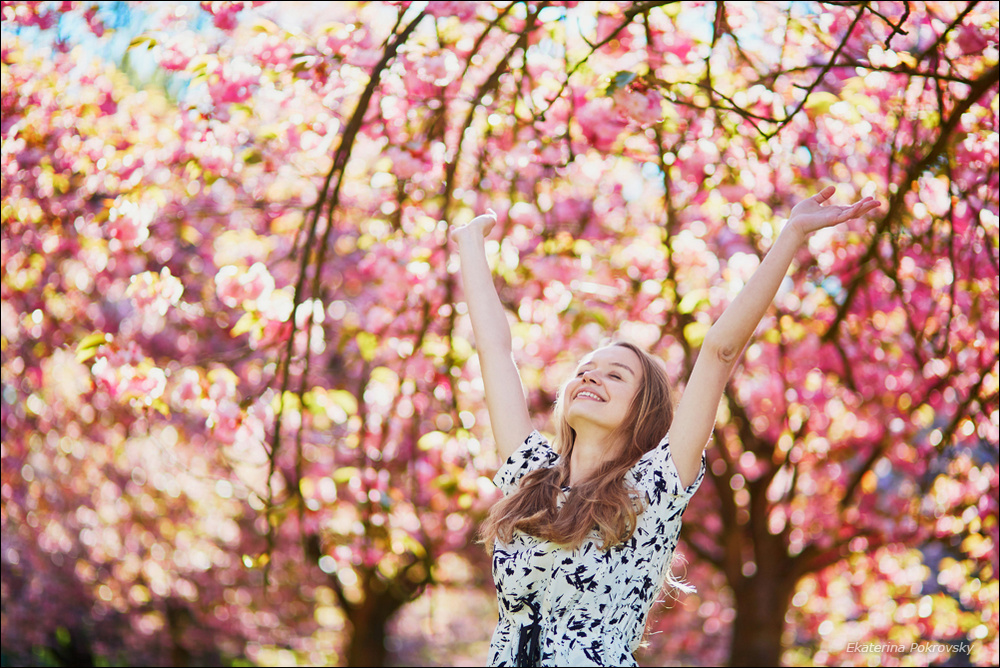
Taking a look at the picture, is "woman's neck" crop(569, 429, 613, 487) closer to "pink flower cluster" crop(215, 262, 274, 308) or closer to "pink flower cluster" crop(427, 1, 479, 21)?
"pink flower cluster" crop(427, 1, 479, 21)

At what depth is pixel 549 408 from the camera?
568 centimetres

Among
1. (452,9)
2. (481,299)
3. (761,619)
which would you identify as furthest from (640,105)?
(761,619)

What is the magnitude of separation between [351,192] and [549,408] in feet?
6.08

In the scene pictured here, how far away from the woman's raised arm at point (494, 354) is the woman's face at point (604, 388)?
0.13 m

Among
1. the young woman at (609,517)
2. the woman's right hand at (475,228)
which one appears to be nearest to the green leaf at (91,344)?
the woman's right hand at (475,228)

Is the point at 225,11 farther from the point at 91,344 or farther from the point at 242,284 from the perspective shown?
the point at 91,344

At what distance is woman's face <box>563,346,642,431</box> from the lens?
6.79 feet

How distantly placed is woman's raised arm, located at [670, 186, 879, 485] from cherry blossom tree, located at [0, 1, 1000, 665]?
68cm

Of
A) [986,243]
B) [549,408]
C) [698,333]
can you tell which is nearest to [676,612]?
[549,408]

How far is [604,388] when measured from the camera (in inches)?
82.8

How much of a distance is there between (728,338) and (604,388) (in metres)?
0.36

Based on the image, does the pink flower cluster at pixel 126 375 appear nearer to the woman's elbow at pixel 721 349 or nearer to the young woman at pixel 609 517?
the young woman at pixel 609 517

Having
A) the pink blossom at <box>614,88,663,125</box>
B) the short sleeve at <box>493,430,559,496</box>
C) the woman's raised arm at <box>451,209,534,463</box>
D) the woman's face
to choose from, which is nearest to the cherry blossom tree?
the pink blossom at <box>614,88,663,125</box>

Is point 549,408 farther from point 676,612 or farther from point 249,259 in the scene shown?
point 676,612
